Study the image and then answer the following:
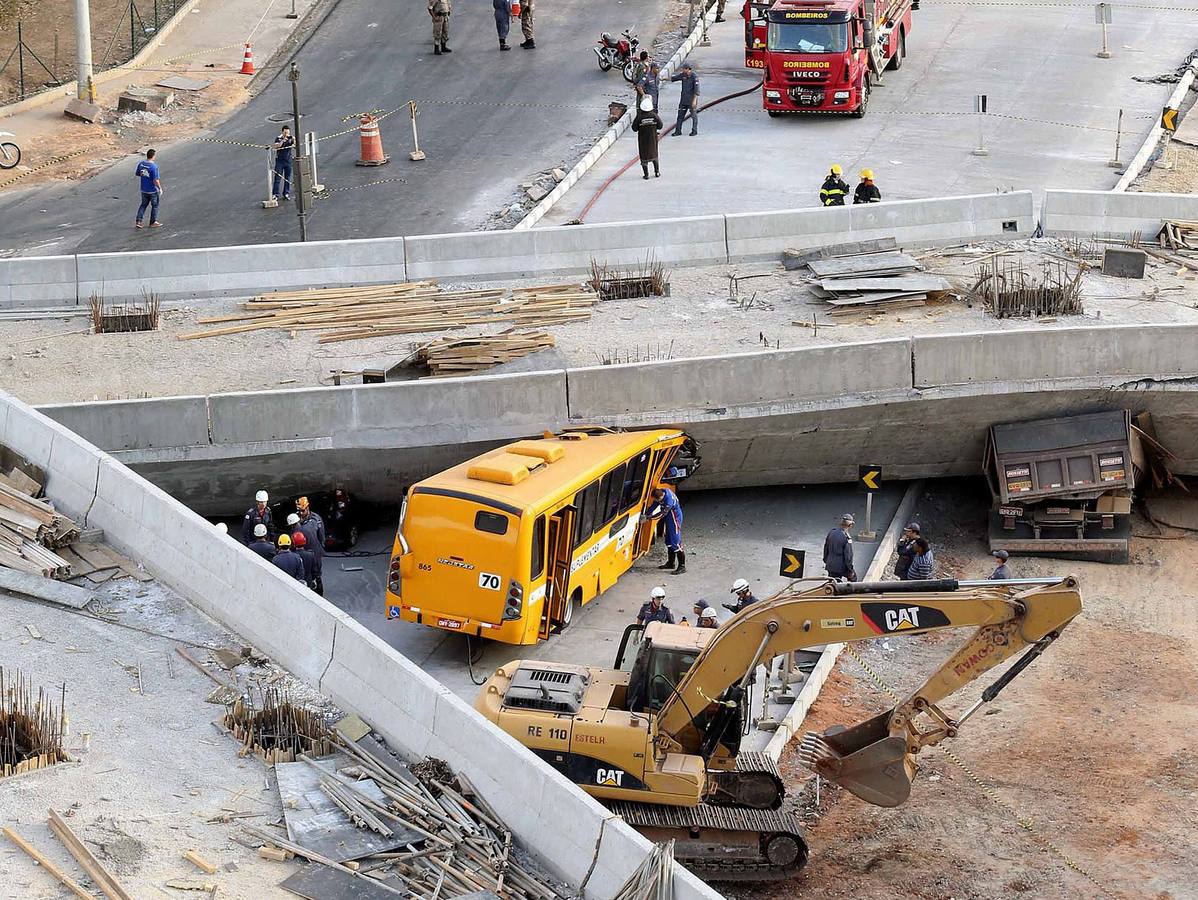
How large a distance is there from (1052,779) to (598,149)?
21.7m

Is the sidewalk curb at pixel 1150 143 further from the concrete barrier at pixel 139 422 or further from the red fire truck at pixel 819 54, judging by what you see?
the concrete barrier at pixel 139 422

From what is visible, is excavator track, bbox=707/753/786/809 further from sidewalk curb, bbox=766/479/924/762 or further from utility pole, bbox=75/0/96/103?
utility pole, bbox=75/0/96/103

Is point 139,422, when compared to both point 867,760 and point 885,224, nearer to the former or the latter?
point 867,760

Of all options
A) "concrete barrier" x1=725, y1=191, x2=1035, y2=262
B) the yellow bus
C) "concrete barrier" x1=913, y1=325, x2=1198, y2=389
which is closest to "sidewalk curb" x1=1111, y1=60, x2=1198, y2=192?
"concrete barrier" x1=725, y1=191, x2=1035, y2=262

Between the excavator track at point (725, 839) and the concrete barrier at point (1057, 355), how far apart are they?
8.91 m

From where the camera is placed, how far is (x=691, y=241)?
1121 inches

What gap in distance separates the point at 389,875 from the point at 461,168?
24864mm

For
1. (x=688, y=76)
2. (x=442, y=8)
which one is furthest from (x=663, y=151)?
(x=442, y=8)

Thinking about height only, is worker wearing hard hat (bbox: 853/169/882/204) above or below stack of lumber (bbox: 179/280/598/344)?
above

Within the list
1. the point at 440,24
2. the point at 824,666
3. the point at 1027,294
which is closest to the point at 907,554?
the point at 824,666

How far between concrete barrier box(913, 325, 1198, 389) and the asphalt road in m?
12.1

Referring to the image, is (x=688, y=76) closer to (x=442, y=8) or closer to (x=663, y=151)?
(x=663, y=151)

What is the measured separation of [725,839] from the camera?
16797 millimetres

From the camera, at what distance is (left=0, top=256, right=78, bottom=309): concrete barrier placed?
89.5ft
